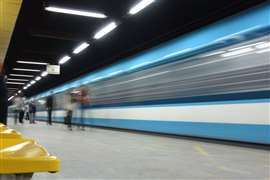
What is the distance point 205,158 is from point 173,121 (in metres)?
5.42

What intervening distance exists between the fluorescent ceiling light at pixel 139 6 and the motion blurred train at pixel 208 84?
145 cm

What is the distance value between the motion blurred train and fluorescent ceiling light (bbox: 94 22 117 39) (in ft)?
5.12

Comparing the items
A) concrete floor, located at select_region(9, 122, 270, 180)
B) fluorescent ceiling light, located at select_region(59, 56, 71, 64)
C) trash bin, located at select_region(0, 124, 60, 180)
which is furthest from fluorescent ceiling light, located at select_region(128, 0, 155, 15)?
fluorescent ceiling light, located at select_region(59, 56, 71, 64)

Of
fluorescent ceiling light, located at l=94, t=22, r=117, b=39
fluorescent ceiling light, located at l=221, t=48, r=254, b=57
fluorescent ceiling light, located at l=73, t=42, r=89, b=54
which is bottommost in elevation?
fluorescent ceiling light, located at l=221, t=48, r=254, b=57

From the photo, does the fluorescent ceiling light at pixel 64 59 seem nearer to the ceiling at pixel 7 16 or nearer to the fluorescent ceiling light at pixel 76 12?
the ceiling at pixel 7 16

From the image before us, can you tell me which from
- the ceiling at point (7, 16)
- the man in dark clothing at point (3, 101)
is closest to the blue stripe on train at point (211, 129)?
the man in dark clothing at point (3, 101)

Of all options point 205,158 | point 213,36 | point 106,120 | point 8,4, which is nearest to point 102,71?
point 106,120

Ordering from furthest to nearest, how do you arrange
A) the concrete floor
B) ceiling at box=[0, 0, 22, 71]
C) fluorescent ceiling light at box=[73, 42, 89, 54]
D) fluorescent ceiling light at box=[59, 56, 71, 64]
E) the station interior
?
fluorescent ceiling light at box=[59, 56, 71, 64], fluorescent ceiling light at box=[73, 42, 89, 54], ceiling at box=[0, 0, 22, 71], the station interior, the concrete floor

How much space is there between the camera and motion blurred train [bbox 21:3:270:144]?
302 inches

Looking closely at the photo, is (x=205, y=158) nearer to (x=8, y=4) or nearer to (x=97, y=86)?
(x=8, y=4)

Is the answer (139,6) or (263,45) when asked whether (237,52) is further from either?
(139,6)

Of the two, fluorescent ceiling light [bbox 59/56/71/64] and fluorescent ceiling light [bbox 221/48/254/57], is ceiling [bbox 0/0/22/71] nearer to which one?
fluorescent ceiling light [bbox 59/56/71/64]

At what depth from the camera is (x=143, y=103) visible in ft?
44.1

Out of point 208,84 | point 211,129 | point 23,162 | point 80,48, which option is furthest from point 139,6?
point 23,162
